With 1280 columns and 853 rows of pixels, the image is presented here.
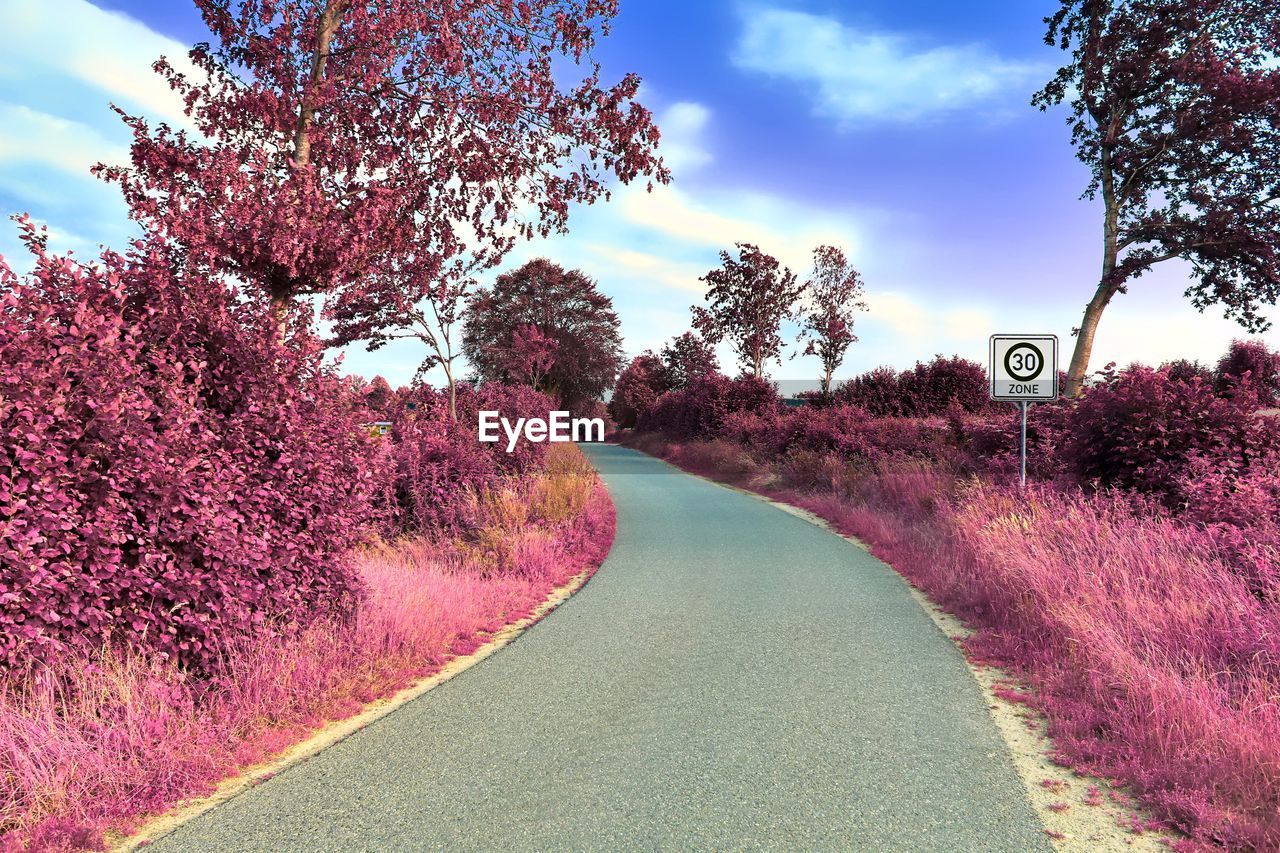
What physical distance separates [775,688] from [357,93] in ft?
25.4

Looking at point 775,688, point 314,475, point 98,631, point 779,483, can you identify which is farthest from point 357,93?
point 779,483

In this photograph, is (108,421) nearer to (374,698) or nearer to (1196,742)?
(374,698)

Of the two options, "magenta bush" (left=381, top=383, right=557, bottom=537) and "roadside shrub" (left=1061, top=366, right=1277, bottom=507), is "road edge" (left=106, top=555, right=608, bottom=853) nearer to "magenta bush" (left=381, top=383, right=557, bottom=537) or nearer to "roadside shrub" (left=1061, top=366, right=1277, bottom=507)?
"magenta bush" (left=381, top=383, right=557, bottom=537)

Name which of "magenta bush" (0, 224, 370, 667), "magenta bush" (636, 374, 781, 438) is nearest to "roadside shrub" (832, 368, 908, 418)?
"magenta bush" (636, 374, 781, 438)

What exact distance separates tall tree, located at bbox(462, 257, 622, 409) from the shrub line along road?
120ft

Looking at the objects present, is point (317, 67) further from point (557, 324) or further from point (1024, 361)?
point (557, 324)

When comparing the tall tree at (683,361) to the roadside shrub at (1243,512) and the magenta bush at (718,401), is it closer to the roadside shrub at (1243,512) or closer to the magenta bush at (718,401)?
the magenta bush at (718,401)

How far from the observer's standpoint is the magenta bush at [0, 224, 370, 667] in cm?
339

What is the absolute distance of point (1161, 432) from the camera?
8695 mm

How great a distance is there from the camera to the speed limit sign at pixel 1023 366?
10734mm

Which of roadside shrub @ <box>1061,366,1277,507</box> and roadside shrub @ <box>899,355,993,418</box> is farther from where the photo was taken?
roadside shrub @ <box>899,355,993,418</box>

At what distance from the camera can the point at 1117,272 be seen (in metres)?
20.7

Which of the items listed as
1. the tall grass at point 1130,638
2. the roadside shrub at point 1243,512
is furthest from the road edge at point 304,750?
the roadside shrub at point 1243,512

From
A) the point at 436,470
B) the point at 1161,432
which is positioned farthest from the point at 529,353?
the point at 1161,432
